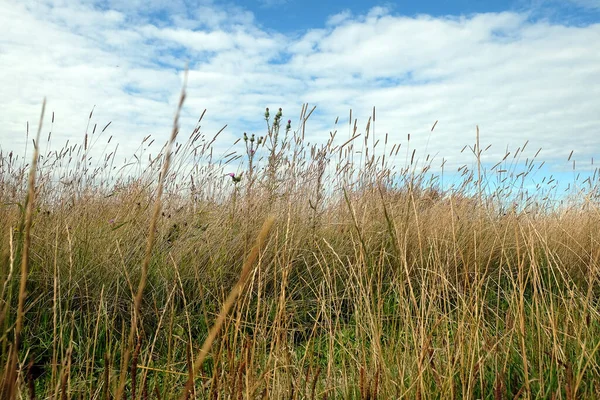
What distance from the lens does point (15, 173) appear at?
14.3ft

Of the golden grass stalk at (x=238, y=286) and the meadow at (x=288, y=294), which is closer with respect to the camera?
the golden grass stalk at (x=238, y=286)

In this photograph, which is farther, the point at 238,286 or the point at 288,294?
the point at 288,294

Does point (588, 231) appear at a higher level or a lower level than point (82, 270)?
higher

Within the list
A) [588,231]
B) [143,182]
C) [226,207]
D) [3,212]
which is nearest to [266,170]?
[226,207]

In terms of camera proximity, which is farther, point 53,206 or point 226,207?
point 226,207

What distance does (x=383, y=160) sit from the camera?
4.26m

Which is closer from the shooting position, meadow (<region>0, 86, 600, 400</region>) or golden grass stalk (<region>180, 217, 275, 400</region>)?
golden grass stalk (<region>180, 217, 275, 400</region>)

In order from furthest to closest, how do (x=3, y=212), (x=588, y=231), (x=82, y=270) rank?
(x=588, y=231)
(x=3, y=212)
(x=82, y=270)

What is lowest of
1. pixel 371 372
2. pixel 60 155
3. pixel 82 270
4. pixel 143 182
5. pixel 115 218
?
pixel 371 372

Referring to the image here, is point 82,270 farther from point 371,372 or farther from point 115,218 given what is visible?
point 371,372

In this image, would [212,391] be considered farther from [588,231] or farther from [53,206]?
[588,231]

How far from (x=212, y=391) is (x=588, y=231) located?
464 cm

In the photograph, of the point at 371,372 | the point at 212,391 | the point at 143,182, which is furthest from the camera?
the point at 143,182

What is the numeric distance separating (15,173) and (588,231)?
559 centimetres
